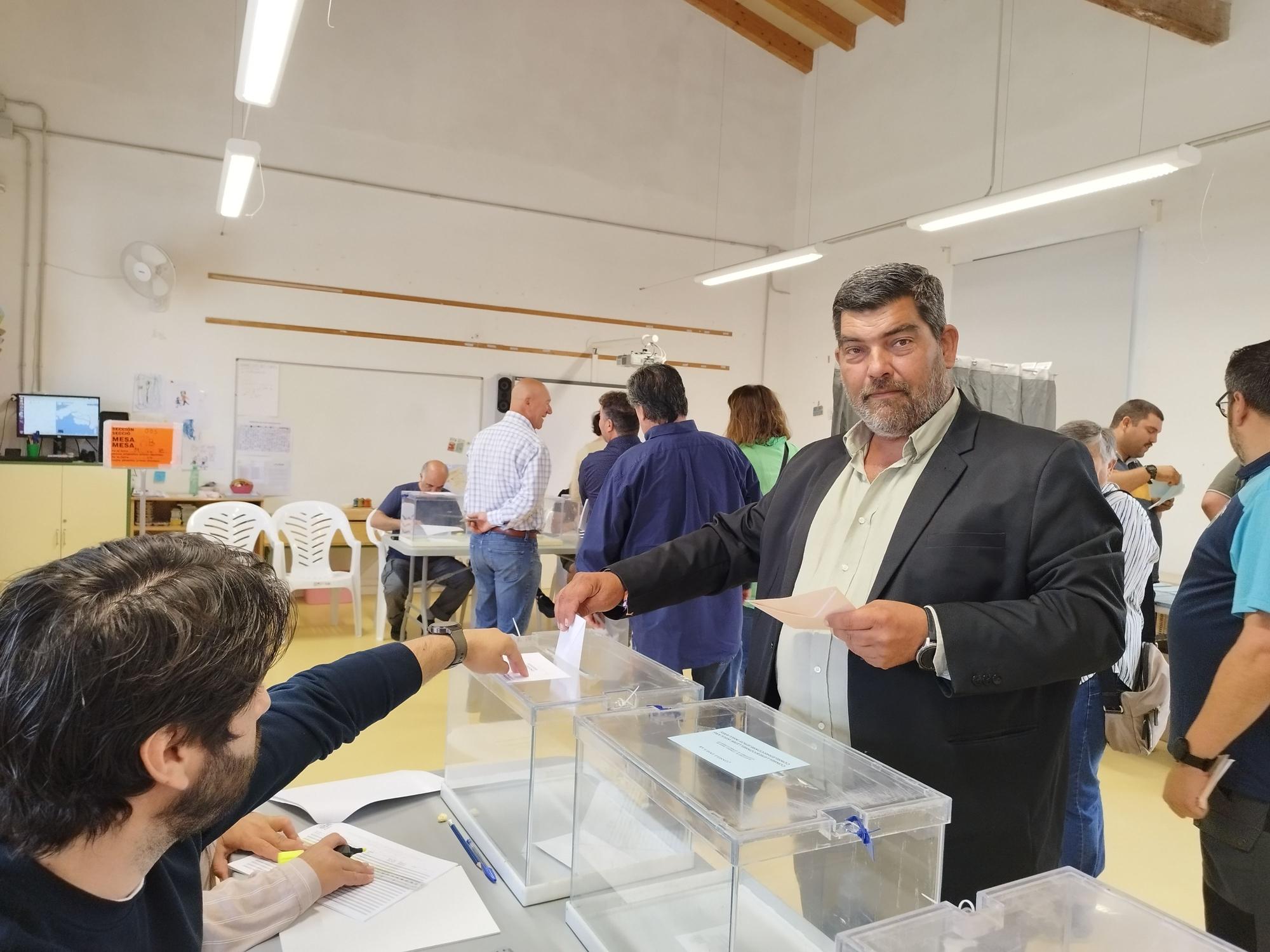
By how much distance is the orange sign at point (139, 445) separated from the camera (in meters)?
3.43

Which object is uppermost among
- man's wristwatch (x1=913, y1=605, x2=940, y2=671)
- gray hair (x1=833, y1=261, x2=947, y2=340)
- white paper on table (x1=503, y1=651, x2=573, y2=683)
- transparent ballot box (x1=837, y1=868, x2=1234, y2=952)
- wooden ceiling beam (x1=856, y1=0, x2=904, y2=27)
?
wooden ceiling beam (x1=856, y1=0, x2=904, y2=27)

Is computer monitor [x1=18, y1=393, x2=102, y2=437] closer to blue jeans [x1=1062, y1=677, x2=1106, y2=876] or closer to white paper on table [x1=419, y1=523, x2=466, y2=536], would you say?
white paper on table [x1=419, y1=523, x2=466, y2=536]

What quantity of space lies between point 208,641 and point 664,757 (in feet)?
1.82

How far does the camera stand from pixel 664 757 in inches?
41.6

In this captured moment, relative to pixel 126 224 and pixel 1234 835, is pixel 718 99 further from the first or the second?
pixel 1234 835

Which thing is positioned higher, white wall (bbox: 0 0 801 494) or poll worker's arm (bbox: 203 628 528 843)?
white wall (bbox: 0 0 801 494)

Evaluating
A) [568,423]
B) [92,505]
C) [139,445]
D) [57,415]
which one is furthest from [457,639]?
[568,423]

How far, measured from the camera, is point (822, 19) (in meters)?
8.08

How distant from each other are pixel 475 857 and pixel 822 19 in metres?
8.60

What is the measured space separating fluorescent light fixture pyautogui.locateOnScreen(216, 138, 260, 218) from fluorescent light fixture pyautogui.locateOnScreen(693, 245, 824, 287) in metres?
3.61

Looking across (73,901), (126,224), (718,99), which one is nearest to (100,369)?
(126,224)

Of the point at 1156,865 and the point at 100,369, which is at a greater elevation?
the point at 100,369

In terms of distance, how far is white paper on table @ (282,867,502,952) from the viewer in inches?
43.8

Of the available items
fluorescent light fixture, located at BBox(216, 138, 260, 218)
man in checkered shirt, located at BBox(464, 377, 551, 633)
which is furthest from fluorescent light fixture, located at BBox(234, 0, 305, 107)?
man in checkered shirt, located at BBox(464, 377, 551, 633)
